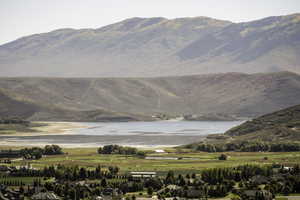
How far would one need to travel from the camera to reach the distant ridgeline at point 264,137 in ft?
419

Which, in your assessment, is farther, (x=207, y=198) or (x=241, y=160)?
(x=241, y=160)

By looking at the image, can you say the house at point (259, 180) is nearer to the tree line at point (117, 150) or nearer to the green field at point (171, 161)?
the green field at point (171, 161)

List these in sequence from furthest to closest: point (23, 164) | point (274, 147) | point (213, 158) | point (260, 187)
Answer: point (274, 147)
point (213, 158)
point (23, 164)
point (260, 187)

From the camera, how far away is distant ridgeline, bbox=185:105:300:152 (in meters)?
128

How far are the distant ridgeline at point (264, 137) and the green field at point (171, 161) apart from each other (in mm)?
5875

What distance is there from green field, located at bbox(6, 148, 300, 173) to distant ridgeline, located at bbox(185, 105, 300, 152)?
588 cm

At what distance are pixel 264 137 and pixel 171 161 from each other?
129ft

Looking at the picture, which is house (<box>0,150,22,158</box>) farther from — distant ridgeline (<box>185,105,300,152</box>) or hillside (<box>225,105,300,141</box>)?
hillside (<box>225,105,300,141</box>)

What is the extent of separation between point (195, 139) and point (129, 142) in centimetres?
1672

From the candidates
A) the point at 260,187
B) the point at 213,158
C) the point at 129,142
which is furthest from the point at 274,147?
the point at 260,187

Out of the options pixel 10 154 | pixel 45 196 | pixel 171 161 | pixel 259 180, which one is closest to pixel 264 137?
pixel 171 161

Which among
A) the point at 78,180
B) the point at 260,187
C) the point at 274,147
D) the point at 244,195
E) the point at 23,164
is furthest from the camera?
the point at 274,147

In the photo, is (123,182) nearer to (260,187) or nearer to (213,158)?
(260,187)

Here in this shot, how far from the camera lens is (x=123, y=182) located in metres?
80.1
